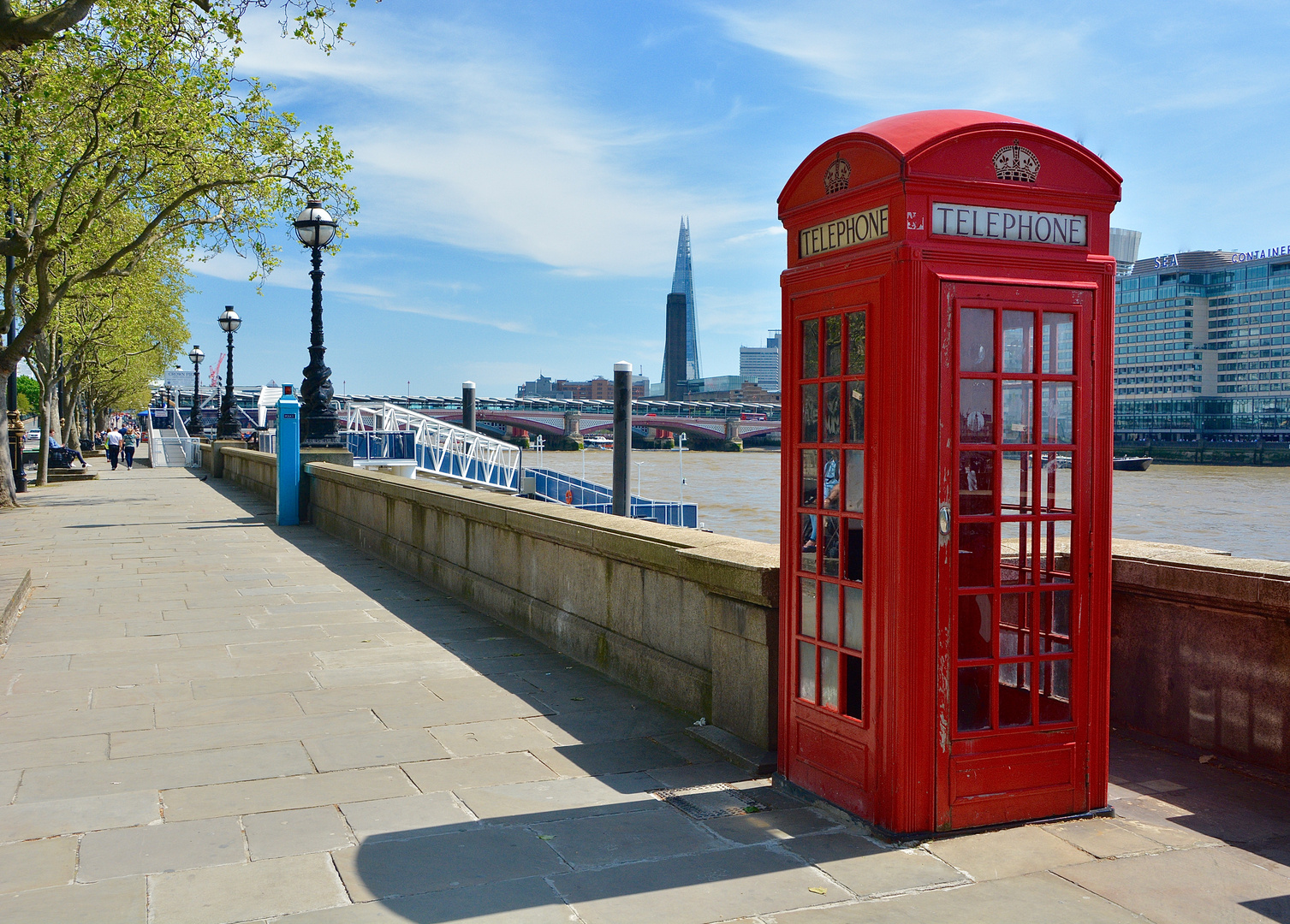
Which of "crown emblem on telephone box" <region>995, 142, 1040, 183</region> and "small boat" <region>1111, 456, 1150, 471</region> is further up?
"crown emblem on telephone box" <region>995, 142, 1040, 183</region>

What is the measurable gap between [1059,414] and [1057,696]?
1028 millimetres

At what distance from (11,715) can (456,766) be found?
2560 mm

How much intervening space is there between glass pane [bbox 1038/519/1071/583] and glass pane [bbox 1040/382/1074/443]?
1.00ft

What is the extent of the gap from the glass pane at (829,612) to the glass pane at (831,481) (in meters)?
0.30

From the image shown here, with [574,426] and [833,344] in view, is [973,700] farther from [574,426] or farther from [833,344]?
[574,426]

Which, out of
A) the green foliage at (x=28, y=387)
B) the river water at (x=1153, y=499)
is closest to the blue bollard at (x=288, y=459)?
the river water at (x=1153, y=499)

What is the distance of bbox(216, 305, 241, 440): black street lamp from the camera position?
27078 mm

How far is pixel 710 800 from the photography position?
4.04 m

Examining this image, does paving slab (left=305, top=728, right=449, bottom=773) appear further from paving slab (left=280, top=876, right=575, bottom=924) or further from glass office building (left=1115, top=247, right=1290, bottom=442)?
glass office building (left=1115, top=247, right=1290, bottom=442)

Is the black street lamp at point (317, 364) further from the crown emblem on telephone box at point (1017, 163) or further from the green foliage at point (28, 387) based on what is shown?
the green foliage at point (28, 387)

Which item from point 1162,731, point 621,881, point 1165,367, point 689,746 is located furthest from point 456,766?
point 1165,367

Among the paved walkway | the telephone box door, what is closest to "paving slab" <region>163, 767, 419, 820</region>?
the paved walkway

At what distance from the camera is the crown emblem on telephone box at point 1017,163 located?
3.63 m

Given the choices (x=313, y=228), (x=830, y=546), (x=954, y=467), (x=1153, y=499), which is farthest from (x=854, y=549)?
(x=1153, y=499)
